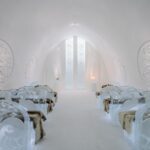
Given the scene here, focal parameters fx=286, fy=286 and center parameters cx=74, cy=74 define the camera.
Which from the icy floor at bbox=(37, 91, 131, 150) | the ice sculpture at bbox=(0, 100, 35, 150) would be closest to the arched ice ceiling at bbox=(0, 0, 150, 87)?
the icy floor at bbox=(37, 91, 131, 150)

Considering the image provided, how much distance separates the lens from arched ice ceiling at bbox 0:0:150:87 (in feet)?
25.5

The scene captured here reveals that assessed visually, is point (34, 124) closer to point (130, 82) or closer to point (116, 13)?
point (116, 13)

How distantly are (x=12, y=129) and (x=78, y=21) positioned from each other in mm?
7528

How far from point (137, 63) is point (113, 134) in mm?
4448

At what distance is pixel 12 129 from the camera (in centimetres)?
362

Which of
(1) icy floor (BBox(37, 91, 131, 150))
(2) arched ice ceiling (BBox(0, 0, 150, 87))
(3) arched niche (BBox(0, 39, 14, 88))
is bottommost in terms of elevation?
(1) icy floor (BBox(37, 91, 131, 150))

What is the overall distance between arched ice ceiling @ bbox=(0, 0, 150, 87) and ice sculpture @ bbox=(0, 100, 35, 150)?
4372mm

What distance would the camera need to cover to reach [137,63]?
373 inches

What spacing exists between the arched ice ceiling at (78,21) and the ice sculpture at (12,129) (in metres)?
4.37

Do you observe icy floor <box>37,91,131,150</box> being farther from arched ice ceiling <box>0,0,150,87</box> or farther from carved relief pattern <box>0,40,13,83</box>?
arched ice ceiling <box>0,0,150,87</box>

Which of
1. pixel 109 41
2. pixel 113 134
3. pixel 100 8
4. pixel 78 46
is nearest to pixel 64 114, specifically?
pixel 113 134

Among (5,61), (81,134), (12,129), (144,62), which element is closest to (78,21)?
(144,62)

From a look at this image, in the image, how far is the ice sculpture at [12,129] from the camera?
11.7 ft

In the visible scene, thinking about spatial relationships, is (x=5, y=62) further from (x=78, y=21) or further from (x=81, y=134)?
(x=81, y=134)
